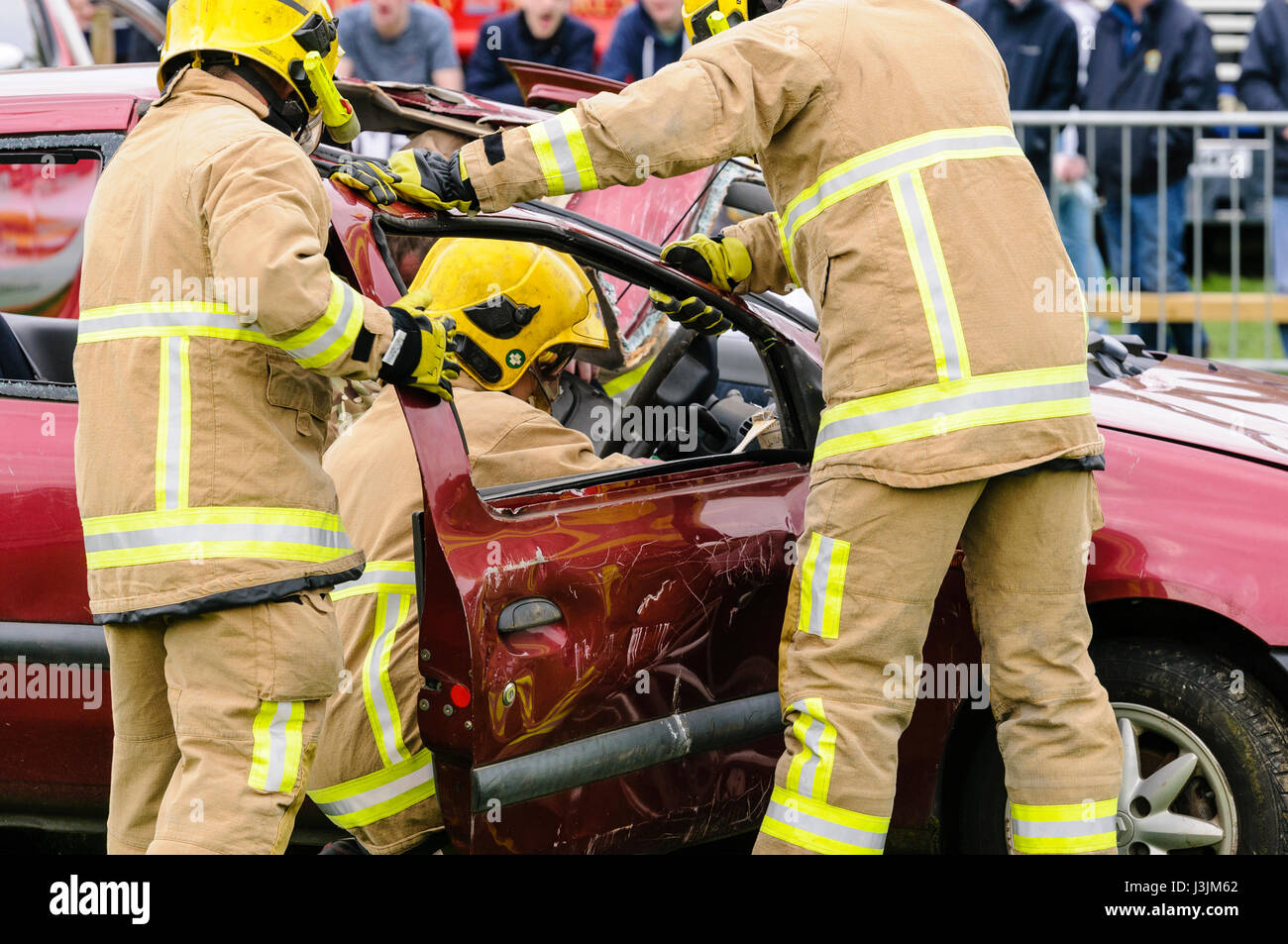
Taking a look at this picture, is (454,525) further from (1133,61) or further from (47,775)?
(1133,61)

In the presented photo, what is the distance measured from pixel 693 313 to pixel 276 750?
4.15ft

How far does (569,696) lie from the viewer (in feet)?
9.65

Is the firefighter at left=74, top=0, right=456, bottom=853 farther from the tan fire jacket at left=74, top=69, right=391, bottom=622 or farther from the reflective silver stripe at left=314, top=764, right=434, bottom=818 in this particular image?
the reflective silver stripe at left=314, top=764, right=434, bottom=818

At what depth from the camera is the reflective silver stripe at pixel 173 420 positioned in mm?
2703

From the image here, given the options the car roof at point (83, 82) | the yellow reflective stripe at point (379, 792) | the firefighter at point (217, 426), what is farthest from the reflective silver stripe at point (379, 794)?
the car roof at point (83, 82)

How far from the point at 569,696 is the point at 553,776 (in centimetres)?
15

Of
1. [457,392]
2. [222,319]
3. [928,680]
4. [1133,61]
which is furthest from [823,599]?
[1133,61]

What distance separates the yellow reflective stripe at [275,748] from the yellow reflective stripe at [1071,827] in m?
1.36

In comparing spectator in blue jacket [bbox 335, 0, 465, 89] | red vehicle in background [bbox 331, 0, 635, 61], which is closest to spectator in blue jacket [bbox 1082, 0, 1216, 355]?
red vehicle in background [bbox 331, 0, 635, 61]

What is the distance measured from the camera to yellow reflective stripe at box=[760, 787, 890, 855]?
293cm

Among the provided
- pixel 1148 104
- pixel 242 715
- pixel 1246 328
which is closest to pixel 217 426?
pixel 242 715

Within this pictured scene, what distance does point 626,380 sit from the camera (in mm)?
4387

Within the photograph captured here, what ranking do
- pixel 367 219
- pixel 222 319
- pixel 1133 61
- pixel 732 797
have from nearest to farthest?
pixel 222 319, pixel 367 219, pixel 732 797, pixel 1133 61

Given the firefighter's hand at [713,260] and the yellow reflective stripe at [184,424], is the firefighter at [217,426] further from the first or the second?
the firefighter's hand at [713,260]
